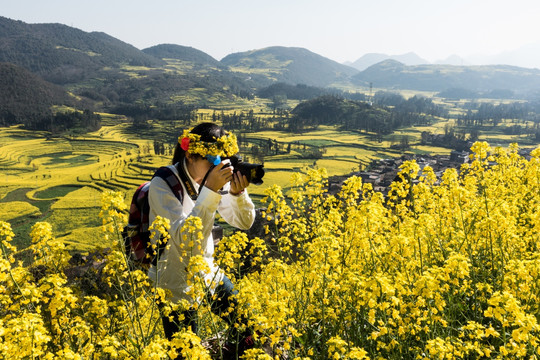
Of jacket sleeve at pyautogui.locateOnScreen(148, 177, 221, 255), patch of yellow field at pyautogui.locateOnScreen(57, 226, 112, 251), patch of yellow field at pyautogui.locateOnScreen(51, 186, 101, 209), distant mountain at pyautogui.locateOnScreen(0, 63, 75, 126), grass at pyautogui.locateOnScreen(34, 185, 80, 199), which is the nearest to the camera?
jacket sleeve at pyautogui.locateOnScreen(148, 177, 221, 255)

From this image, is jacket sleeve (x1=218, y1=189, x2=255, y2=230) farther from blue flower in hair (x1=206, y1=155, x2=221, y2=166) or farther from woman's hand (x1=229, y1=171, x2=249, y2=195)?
blue flower in hair (x1=206, y1=155, x2=221, y2=166)

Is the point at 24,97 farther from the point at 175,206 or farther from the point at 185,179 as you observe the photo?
the point at 175,206

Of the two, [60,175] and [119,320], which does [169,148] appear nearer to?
[60,175]

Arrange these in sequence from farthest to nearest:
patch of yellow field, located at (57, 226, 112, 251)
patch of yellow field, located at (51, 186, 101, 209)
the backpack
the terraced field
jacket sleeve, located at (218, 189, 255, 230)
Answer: patch of yellow field, located at (51, 186, 101, 209) < the terraced field < patch of yellow field, located at (57, 226, 112, 251) < jacket sleeve, located at (218, 189, 255, 230) < the backpack

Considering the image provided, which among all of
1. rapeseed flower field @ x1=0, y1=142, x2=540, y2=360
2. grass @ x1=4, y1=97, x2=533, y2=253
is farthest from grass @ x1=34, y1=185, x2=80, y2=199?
rapeseed flower field @ x1=0, y1=142, x2=540, y2=360

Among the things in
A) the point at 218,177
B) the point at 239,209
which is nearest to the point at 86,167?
the point at 239,209

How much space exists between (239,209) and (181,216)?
571mm

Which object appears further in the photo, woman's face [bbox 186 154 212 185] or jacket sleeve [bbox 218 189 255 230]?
jacket sleeve [bbox 218 189 255 230]

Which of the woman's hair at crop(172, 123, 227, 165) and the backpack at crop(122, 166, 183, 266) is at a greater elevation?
the woman's hair at crop(172, 123, 227, 165)

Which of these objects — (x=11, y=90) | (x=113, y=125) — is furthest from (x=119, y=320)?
(x=11, y=90)

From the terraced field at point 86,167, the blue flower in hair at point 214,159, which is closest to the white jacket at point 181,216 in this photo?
the blue flower in hair at point 214,159

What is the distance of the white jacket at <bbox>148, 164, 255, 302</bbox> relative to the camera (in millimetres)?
2633

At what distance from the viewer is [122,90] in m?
183

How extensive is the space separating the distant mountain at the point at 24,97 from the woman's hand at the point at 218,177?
13647 cm
